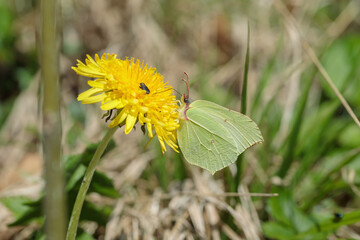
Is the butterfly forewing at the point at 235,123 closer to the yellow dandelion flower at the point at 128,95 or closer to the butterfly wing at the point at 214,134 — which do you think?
the butterfly wing at the point at 214,134

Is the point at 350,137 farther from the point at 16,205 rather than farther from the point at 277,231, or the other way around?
the point at 16,205

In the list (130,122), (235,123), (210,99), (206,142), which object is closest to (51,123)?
(130,122)

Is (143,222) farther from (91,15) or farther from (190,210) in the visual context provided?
(91,15)

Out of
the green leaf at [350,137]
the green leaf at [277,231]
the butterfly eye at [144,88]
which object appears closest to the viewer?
the butterfly eye at [144,88]

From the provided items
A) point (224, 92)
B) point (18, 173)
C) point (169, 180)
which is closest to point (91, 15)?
point (224, 92)

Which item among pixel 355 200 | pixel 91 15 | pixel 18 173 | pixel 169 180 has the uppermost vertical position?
pixel 91 15

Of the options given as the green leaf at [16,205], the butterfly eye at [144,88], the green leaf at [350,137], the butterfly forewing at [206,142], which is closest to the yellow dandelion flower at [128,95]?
the butterfly eye at [144,88]
